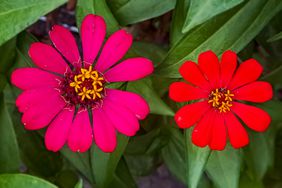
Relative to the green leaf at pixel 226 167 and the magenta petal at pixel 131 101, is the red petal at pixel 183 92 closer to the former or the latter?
the magenta petal at pixel 131 101

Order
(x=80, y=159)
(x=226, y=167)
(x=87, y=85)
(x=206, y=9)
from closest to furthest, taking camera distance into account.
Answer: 1. (x=206, y=9)
2. (x=87, y=85)
3. (x=226, y=167)
4. (x=80, y=159)

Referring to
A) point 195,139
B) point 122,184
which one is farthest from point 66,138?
point 122,184

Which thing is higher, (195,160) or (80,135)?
(80,135)

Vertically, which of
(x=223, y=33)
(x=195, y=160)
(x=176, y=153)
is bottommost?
(x=176, y=153)

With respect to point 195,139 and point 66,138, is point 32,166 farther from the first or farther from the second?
point 195,139

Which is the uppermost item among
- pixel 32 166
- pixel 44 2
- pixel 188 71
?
pixel 44 2

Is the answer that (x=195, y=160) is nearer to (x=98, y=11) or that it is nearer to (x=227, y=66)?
(x=227, y=66)

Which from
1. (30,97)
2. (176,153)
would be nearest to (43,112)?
(30,97)
